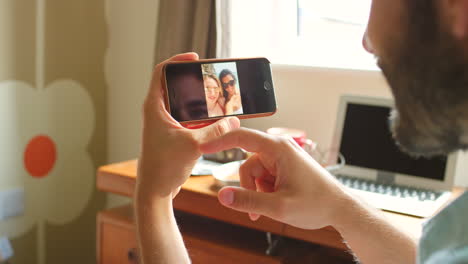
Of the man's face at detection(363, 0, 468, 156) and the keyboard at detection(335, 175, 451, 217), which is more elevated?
the man's face at detection(363, 0, 468, 156)

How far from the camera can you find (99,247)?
62.2 inches

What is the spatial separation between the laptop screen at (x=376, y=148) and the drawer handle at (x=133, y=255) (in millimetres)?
648

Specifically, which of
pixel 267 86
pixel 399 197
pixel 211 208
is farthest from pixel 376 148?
pixel 267 86

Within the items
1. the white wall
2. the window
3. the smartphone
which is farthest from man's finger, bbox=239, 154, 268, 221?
the white wall

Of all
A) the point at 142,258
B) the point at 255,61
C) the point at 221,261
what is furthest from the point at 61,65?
the point at 142,258

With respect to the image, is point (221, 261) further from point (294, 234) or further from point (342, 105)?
point (342, 105)

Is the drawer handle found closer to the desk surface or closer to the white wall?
the desk surface

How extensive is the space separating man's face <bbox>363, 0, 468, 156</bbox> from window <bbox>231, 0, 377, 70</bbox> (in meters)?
1.08

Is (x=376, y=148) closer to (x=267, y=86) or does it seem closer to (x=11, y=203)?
(x=267, y=86)

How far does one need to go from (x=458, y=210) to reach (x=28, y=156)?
1650 mm

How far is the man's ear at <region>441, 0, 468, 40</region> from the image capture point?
578mm

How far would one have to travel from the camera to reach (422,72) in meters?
Result: 0.63

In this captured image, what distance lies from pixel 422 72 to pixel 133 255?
1080 mm

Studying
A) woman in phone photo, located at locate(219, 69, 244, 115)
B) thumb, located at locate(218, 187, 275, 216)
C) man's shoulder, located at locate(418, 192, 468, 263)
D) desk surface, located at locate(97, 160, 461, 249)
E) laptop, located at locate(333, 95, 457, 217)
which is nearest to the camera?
man's shoulder, located at locate(418, 192, 468, 263)
